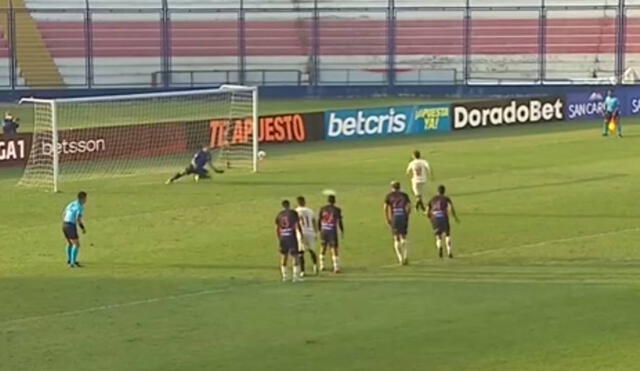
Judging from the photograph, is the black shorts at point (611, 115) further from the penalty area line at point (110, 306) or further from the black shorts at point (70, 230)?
the penalty area line at point (110, 306)

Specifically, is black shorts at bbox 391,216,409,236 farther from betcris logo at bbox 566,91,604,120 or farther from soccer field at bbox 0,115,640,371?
betcris logo at bbox 566,91,604,120

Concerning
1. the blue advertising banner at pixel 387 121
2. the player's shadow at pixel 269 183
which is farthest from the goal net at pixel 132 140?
the blue advertising banner at pixel 387 121

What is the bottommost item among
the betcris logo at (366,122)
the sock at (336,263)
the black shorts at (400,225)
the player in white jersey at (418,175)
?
the sock at (336,263)

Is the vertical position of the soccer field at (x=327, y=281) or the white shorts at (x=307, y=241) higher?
the white shorts at (x=307, y=241)

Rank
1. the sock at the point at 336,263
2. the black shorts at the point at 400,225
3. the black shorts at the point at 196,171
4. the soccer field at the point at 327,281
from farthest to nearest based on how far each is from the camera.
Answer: the black shorts at the point at 196,171, the black shorts at the point at 400,225, the sock at the point at 336,263, the soccer field at the point at 327,281

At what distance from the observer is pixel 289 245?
83.8 feet

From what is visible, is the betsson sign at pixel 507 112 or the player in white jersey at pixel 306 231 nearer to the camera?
the player in white jersey at pixel 306 231

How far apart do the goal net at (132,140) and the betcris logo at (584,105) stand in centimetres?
1429

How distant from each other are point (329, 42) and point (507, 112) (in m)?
18.1

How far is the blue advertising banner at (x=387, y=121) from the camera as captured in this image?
52812mm

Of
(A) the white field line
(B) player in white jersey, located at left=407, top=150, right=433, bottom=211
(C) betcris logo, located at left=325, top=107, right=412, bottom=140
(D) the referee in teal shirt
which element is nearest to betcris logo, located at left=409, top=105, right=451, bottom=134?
(C) betcris logo, located at left=325, top=107, right=412, bottom=140

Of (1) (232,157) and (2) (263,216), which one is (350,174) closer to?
(1) (232,157)

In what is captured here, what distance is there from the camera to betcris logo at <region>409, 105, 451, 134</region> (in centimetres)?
5475

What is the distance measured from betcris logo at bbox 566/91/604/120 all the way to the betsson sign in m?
0.58
